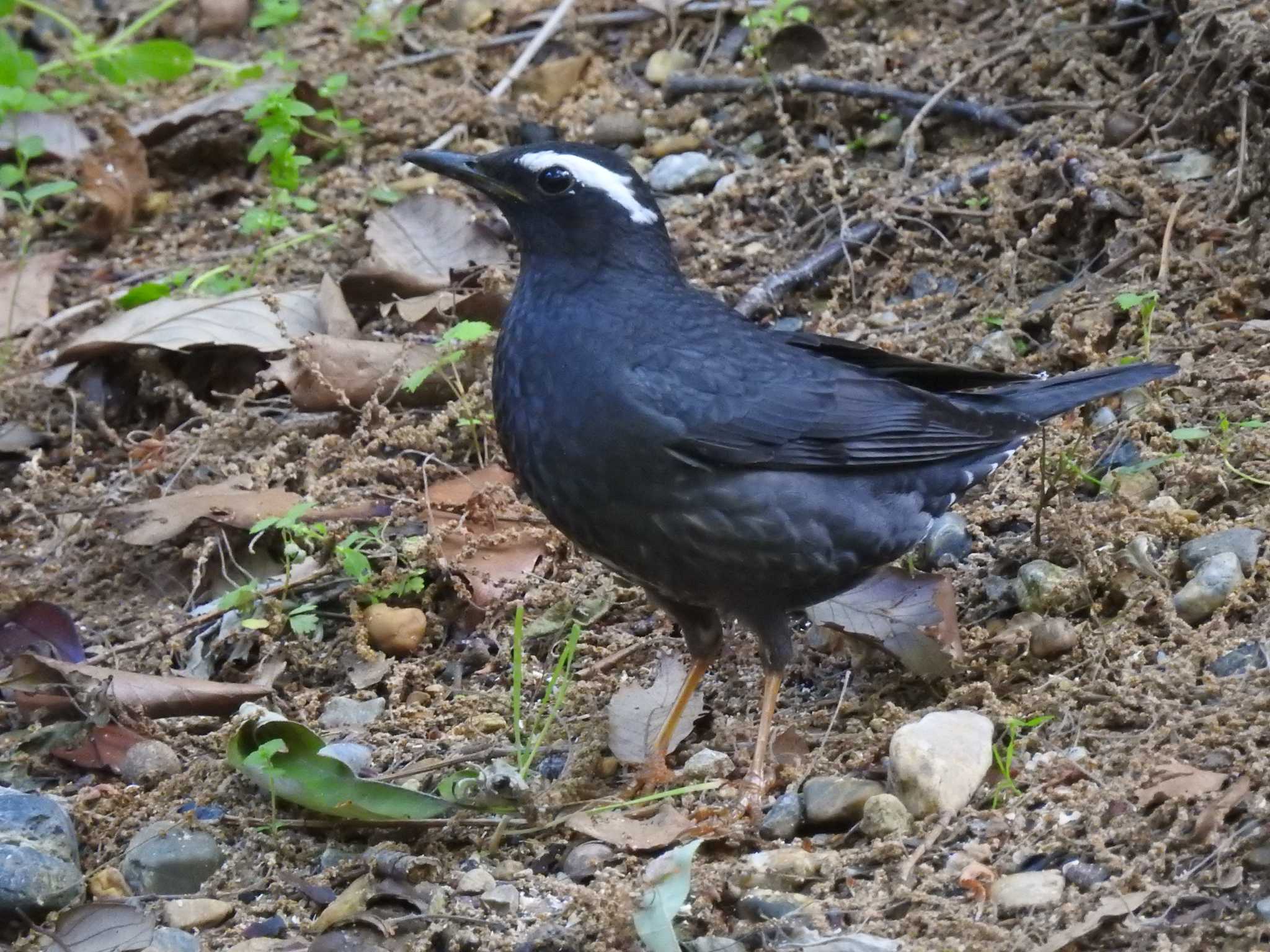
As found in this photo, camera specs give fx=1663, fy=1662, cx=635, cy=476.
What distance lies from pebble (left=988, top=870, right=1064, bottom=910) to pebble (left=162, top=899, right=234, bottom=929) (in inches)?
78.4

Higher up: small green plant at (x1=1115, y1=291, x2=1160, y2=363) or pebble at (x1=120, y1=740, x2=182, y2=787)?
small green plant at (x1=1115, y1=291, x2=1160, y2=363)

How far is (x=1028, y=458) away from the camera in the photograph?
6035mm

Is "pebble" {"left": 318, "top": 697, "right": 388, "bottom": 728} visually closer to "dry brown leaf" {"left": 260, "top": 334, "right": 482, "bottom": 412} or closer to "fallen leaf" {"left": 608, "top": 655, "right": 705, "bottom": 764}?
"fallen leaf" {"left": 608, "top": 655, "right": 705, "bottom": 764}

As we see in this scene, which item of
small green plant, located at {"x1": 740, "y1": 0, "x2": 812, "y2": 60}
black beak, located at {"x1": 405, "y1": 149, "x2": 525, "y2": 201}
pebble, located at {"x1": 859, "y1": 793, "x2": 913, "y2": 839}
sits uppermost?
black beak, located at {"x1": 405, "y1": 149, "x2": 525, "y2": 201}

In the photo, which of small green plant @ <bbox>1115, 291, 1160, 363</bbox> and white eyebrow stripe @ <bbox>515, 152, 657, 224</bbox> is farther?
small green plant @ <bbox>1115, 291, 1160, 363</bbox>

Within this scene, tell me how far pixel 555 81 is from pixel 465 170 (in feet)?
10.7

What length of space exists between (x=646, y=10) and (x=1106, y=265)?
3285 mm

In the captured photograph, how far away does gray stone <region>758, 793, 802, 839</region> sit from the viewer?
15.0 ft

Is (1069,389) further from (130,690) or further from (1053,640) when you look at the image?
(130,690)

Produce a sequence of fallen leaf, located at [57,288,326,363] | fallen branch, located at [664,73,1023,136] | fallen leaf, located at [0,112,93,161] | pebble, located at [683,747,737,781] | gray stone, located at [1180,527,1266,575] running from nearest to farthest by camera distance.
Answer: pebble, located at [683,747,737,781]
gray stone, located at [1180,527,1266,575]
fallen leaf, located at [57,288,326,363]
fallen branch, located at [664,73,1023,136]
fallen leaf, located at [0,112,93,161]

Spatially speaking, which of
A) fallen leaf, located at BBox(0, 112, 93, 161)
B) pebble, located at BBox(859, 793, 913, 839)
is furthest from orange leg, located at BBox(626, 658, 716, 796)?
fallen leaf, located at BBox(0, 112, 93, 161)

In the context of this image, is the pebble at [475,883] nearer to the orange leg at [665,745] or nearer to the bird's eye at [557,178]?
the orange leg at [665,745]

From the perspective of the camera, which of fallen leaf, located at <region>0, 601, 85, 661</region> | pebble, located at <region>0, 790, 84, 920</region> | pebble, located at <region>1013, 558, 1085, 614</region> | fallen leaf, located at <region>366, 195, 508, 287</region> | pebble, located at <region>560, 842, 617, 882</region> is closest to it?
pebble, located at <region>0, 790, 84, 920</region>

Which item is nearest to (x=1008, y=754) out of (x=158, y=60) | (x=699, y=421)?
(x=699, y=421)
